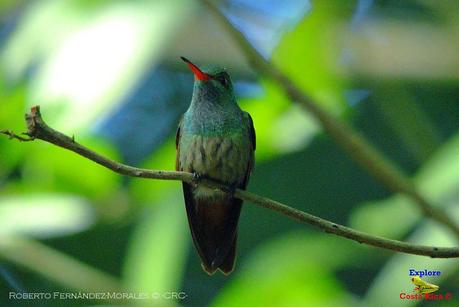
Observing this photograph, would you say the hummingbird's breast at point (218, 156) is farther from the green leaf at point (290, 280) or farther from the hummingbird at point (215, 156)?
the green leaf at point (290, 280)

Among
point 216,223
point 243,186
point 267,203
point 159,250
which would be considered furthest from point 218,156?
point 267,203

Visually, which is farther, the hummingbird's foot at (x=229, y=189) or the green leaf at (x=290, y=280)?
the hummingbird's foot at (x=229, y=189)

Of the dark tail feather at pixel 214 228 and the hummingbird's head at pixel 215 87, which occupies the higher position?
the hummingbird's head at pixel 215 87

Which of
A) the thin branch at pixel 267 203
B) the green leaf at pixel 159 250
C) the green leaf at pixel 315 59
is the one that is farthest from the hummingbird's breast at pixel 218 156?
the thin branch at pixel 267 203

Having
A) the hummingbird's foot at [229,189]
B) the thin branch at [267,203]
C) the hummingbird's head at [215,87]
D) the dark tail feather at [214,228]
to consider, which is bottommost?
the dark tail feather at [214,228]

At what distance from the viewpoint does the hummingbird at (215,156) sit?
306cm

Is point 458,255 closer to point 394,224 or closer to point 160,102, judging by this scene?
point 394,224

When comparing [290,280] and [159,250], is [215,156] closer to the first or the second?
[159,250]

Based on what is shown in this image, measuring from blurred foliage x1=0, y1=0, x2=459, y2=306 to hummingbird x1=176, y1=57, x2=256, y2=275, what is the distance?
9 cm

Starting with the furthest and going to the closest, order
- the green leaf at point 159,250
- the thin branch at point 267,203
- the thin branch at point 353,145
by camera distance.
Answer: the green leaf at point 159,250 → the thin branch at point 353,145 → the thin branch at point 267,203

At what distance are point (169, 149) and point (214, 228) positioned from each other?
1.22 ft

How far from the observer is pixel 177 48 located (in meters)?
3.81

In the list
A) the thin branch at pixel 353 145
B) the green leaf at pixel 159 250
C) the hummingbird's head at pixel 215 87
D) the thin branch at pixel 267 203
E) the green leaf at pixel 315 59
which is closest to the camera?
the thin branch at pixel 267 203

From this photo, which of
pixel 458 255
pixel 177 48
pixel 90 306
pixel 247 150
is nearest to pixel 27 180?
pixel 90 306
